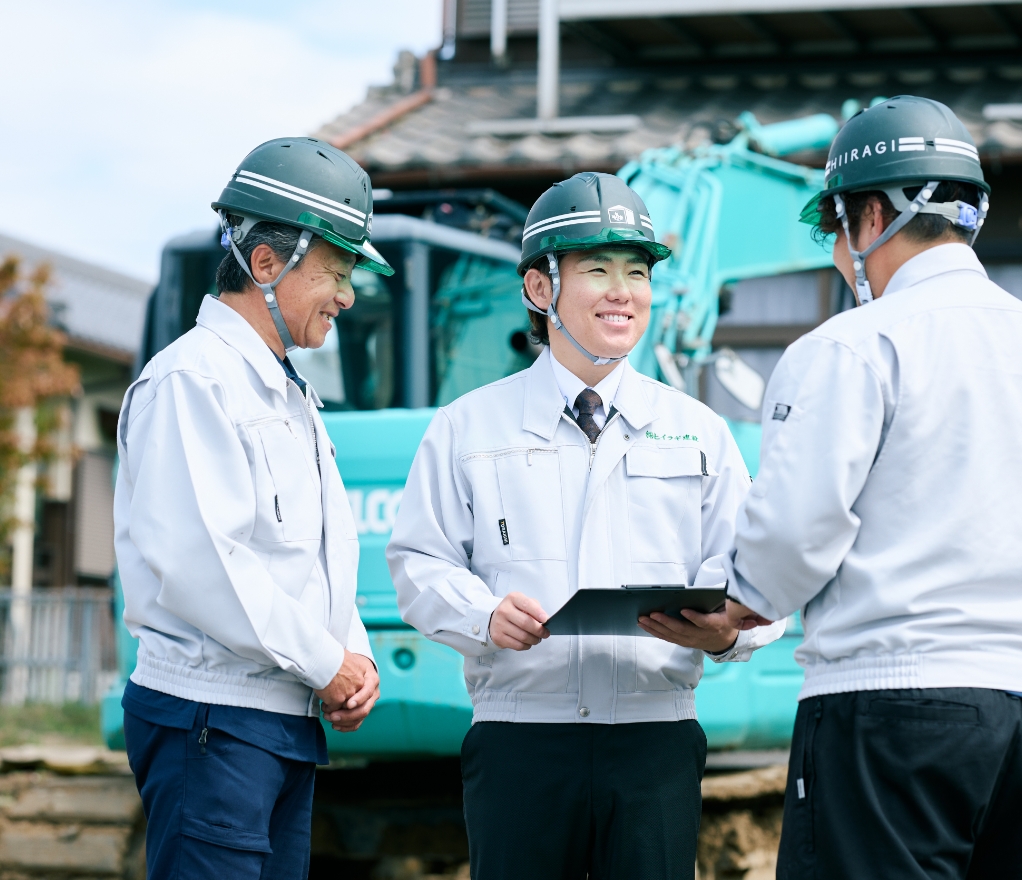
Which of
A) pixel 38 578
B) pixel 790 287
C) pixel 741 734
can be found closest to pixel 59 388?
pixel 38 578

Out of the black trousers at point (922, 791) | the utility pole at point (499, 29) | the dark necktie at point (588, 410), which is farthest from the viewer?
the utility pole at point (499, 29)

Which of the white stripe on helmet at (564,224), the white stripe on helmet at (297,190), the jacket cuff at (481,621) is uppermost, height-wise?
the white stripe on helmet at (297,190)

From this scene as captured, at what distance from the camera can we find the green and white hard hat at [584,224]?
10.5 ft

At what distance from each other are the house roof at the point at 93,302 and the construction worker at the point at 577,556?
1343 cm

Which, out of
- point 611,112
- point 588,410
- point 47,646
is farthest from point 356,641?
point 47,646

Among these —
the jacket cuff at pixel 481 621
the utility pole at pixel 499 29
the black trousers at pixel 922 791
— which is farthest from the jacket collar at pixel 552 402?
the utility pole at pixel 499 29

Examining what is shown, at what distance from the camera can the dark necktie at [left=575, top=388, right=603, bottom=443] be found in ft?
10.6

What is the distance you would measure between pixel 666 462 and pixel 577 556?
31cm

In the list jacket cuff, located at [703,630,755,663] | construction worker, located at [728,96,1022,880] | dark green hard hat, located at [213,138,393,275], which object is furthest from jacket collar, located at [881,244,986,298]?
dark green hard hat, located at [213,138,393,275]

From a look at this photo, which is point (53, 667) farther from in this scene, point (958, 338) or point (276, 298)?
point (958, 338)

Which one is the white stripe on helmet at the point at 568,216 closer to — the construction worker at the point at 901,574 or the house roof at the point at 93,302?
the construction worker at the point at 901,574

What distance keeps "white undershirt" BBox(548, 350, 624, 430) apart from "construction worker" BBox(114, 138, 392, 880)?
564mm

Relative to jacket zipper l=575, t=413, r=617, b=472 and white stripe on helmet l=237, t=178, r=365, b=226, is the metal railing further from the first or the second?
jacket zipper l=575, t=413, r=617, b=472

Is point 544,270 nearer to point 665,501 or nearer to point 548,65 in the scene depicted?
point 665,501
